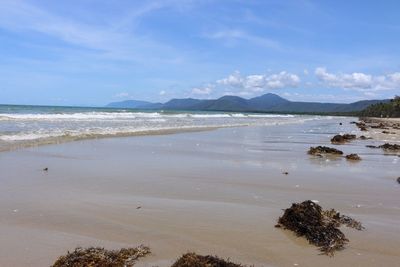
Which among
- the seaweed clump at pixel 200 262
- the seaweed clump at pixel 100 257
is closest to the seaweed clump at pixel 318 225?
the seaweed clump at pixel 200 262


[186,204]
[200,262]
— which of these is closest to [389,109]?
[186,204]

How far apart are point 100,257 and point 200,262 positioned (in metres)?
0.98

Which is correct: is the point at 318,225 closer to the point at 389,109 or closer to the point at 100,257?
the point at 100,257

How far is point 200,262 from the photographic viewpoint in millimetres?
3898

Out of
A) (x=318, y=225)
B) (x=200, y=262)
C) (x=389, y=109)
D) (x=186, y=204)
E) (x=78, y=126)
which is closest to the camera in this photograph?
(x=200, y=262)

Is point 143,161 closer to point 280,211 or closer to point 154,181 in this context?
point 154,181

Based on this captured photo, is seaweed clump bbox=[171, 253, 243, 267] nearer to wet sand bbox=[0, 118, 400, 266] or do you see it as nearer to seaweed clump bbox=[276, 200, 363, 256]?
wet sand bbox=[0, 118, 400, 266]

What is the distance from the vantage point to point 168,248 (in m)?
4.54

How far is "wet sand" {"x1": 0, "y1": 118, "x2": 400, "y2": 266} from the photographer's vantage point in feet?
14.7

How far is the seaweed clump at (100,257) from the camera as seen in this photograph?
3.98 m

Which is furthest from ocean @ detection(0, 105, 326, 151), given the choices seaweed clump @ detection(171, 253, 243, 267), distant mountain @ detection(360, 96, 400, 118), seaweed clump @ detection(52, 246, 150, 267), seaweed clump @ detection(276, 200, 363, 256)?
distant mountain @ detection(360, 96, 400, 118)

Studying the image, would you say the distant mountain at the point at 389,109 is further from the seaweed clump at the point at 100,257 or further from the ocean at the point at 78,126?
the seaweed clump at the point at 100,257

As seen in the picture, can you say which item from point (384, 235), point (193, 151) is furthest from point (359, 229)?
point (193, 151)

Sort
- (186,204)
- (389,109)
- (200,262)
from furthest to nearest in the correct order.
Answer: (389,109) → (186,204) → (200,262)
